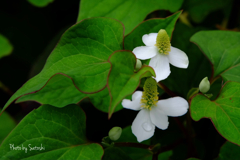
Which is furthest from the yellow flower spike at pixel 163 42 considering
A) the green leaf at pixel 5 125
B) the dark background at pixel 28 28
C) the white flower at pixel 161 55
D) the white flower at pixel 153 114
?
the green leaf at pixel 5 125

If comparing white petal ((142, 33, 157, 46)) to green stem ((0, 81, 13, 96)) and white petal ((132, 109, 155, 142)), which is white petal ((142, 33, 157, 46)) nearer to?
white petal ((132, 109, 155, 142))

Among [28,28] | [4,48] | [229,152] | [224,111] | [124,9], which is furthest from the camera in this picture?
[28,28]

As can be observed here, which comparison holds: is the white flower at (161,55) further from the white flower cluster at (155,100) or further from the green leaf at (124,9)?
the green leaf at (124,9)

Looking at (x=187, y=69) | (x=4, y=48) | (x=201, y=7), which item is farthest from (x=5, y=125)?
(x=201, y=7)

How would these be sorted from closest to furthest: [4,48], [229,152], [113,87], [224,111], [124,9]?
[113,87]
[224,111]
[229,152]
[124,9]
[4,48]

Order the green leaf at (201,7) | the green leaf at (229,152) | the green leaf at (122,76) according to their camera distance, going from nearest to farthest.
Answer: the green leaf at (122,76), the green leaf at (229,152), the green leaf at (201,7)

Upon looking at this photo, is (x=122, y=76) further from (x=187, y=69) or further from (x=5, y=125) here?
(x=5, y=125)

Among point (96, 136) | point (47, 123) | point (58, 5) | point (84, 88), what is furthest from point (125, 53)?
point (58, 5)
